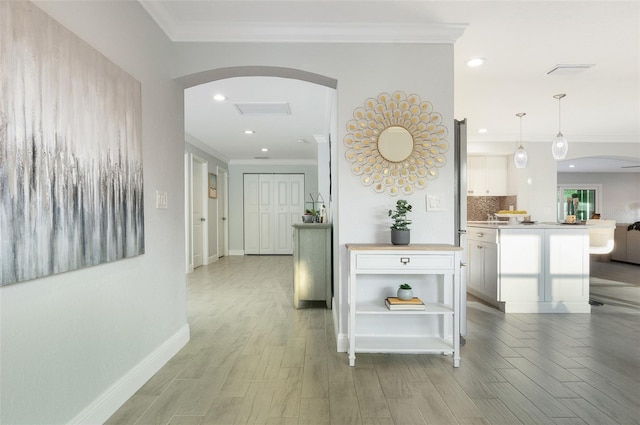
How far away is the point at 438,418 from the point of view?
184cm

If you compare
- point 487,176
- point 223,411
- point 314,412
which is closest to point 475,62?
point 314,412

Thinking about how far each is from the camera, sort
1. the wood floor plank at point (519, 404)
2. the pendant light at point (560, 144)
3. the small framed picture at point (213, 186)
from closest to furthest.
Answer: the wood floor plank at point (519, 404), the pendant light at point (560, 144), the small framed picture at point (213, 186)

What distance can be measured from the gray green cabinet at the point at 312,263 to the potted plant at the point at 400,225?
4.93 ft

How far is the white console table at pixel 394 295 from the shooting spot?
8.01 ft

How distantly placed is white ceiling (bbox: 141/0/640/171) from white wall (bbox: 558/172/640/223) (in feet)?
21.6

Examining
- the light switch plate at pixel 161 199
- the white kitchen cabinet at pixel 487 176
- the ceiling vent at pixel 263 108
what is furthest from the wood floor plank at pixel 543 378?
the white kitchen cabinet at pixel 487 176

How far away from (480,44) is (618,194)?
10.9 metres

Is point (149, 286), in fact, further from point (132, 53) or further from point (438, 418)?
point (438, 418)

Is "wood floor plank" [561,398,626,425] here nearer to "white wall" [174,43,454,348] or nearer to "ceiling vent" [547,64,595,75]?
"white wall" [174,43,454,348]

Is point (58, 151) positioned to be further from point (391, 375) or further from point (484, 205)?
point (484, 205)

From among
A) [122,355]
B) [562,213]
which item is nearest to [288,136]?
[122,355]

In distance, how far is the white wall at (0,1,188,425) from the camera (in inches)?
54.1

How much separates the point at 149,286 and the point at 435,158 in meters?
2.11

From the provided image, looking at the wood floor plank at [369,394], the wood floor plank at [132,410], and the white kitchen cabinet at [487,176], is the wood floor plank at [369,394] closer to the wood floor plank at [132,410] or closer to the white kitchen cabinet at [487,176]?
the wood floor plank at [132,410]
